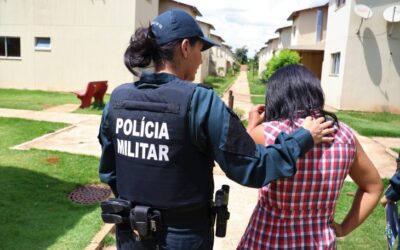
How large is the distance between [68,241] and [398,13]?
1380 centimetres

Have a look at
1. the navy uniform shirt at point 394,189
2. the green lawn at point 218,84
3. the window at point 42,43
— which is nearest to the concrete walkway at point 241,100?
the green lawn at point 218,84

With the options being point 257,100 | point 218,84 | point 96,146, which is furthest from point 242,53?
point 96,146

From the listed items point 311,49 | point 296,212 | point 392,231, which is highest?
point 311,49

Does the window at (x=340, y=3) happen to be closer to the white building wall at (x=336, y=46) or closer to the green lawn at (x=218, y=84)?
the white building wall at (x=336, y=46)

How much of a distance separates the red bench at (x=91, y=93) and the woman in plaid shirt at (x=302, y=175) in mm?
11032

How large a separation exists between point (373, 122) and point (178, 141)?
495 inches

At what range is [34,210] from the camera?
4.38 m

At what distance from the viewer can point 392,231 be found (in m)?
2.42

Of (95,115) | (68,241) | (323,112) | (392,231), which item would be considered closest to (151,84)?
(323,112)

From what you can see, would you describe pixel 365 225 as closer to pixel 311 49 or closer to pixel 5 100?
pixel 5 100

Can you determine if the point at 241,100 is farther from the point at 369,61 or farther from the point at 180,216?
the point at 180,216

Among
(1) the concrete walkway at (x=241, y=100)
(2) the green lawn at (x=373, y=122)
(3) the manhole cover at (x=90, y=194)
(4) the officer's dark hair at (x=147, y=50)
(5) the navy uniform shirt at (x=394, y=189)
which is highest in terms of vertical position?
(4) the officer's dark hair at (x=147, y=50)

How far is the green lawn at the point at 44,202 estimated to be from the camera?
3768 mm

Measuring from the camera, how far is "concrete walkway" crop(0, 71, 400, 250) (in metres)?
4.53
